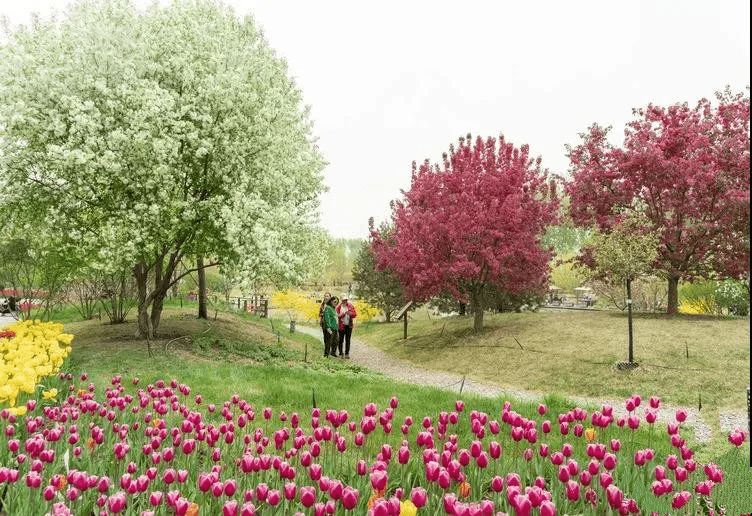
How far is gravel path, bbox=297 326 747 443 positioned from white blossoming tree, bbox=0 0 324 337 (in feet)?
15.7

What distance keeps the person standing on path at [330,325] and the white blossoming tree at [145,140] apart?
6.35 feet

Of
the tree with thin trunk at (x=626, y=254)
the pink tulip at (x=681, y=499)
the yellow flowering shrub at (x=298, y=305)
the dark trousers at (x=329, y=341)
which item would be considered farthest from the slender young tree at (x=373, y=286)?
the pink tulip at (x=681, y=499)

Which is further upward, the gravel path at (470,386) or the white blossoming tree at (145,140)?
the white blossoming tree at (145,140)

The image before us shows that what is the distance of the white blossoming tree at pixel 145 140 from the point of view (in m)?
15.0

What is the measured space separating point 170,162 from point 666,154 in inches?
714

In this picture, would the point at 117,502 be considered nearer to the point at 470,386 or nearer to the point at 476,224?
the point at 470,386

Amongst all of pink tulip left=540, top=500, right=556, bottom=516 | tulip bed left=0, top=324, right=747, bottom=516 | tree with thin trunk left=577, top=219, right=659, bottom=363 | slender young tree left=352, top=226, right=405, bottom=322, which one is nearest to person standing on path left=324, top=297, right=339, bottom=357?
tree with thin trunk left=577, top=219, right=659, bottom=363

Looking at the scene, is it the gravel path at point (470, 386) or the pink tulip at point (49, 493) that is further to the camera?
the gravel path at point (470, 386)

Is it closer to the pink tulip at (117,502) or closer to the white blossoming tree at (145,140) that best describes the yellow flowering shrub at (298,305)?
the white blossoming tree at (145,140)

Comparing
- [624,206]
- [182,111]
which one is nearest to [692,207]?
[624,206]

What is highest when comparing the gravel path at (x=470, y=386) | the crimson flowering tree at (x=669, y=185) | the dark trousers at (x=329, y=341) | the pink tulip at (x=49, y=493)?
the crimson flowering tree at (x=669, y=185)

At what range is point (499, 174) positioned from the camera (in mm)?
21688

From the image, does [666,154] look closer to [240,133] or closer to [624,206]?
[624,206]

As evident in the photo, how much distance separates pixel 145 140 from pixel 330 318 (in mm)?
8020
